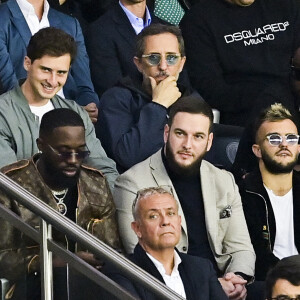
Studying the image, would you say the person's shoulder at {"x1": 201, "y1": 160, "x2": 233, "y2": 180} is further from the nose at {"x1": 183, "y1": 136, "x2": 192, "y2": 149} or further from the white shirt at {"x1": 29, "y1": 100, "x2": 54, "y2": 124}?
the white shirt at {"x1": 29, "y1": 100, "x2": 54, "y2": 124}

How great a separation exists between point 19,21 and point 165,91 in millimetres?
1099

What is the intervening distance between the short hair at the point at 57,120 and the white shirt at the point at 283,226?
137 cm

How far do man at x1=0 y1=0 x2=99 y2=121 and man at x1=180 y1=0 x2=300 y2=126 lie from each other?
87cm

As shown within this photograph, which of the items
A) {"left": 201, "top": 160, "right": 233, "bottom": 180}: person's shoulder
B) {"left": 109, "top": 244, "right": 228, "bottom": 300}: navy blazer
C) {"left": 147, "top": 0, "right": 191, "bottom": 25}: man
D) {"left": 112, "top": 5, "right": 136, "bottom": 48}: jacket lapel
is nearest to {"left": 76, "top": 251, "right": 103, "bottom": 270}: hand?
{"left": 109, "top": 244, "right": 228, "bottom": 300}: navy blazer

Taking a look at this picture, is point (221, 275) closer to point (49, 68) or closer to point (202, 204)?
point (202, 204)

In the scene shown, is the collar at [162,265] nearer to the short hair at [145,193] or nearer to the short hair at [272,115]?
the short hair at [145,193]

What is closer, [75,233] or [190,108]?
[75,233]

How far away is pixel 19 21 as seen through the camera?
28.6ft

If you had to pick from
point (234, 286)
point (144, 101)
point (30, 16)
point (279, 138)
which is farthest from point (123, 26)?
point (234, 286)

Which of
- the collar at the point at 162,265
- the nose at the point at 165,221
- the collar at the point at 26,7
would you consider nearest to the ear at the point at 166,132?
the nose at the point at 165,221

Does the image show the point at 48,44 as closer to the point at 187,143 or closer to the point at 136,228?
the point at 187,143

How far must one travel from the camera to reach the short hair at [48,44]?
26.1ft

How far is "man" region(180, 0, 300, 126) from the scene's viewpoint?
9.36 m

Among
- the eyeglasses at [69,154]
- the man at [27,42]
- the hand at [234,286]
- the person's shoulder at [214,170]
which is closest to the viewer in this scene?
the eyeglasses at [69,154]
